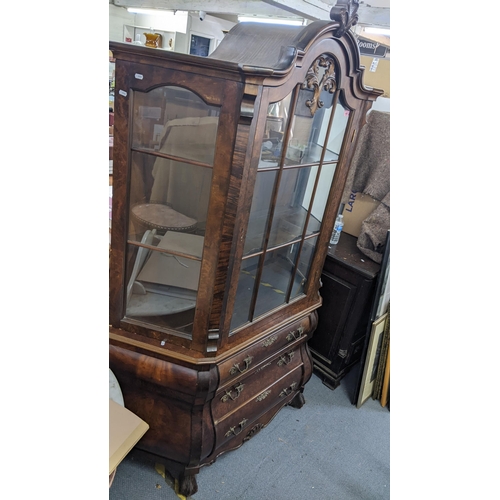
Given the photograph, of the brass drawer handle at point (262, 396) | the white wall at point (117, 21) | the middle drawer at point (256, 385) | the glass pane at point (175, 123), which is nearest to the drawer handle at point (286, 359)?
the middle drawer at point (256, 385)

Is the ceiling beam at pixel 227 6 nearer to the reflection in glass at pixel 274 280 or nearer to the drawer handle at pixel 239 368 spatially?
the reflection in glass at pixel 274 280

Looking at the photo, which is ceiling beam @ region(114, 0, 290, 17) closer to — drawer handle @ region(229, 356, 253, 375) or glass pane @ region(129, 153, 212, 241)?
glass pane @ region(129, 153, 212, 241)

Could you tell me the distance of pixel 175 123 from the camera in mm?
1016

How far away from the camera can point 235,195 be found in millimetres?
1023

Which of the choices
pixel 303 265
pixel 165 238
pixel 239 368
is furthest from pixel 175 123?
pixel 239 368

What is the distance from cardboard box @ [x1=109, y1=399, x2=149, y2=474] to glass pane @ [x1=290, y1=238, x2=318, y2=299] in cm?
69

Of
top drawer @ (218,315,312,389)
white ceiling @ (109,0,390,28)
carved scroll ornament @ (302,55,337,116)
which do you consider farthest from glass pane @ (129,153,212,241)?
white ceiling @ (109,0,390,28)

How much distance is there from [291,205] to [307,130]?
24 centimetres

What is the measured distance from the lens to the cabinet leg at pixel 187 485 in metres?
1.41

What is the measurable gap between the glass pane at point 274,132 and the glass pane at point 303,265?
0.39m

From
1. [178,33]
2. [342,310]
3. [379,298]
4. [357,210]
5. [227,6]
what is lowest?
[342,310]

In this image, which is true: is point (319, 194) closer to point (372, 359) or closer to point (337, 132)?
point (337, 132)
